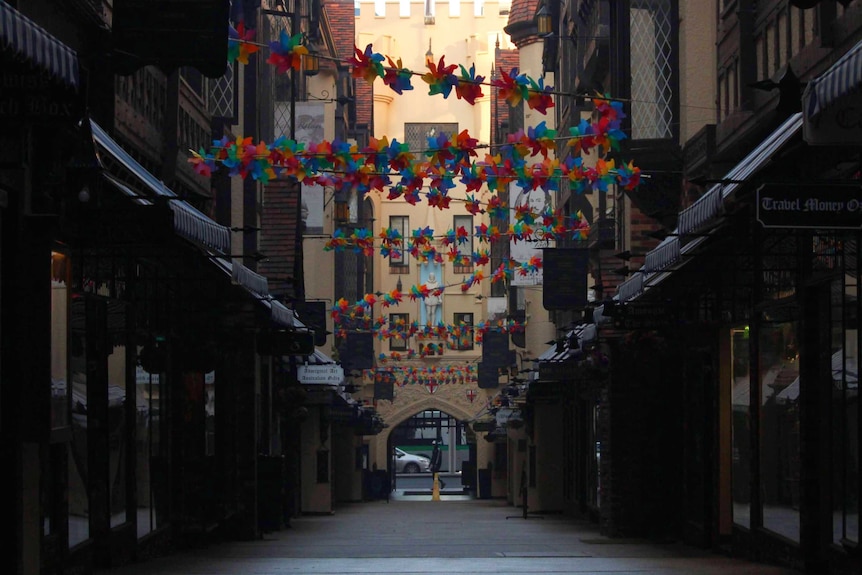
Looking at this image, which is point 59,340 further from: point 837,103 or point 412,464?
point 412,464

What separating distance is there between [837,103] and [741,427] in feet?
32.8

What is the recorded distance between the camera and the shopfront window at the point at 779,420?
555 inches

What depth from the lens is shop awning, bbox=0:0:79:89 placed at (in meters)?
5.95

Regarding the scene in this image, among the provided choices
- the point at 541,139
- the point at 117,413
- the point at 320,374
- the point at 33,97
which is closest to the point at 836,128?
the point at 33,97

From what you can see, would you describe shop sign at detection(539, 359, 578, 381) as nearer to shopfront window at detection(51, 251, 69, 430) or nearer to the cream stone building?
shopfront window at detection(51, 251, 69, 430)

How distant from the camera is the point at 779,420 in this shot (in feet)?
48.7

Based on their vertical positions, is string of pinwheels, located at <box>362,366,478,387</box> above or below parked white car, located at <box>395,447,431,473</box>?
above

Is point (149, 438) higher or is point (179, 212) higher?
point (179, 212)

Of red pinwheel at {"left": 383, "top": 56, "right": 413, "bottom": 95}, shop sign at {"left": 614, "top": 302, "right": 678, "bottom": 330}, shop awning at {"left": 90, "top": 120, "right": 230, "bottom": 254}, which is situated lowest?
shop sign at {"left": 614, "top": 302, "right": 678, "bottom": 330}

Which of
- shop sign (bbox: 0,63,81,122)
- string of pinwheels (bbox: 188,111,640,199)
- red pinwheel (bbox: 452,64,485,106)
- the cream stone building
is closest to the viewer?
shop sign (bbox: 0,63,81,122)

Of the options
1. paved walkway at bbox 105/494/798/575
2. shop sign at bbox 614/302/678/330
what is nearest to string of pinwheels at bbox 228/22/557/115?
paved walkway at bbox 105/494/798/575

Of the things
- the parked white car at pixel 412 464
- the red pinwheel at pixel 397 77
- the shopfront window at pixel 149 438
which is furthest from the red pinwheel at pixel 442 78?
the parked white car at pixel 412 464

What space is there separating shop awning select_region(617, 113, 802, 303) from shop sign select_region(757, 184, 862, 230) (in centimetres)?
78

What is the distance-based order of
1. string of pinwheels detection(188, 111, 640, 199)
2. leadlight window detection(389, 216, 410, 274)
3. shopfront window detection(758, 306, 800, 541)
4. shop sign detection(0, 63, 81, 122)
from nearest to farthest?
shop sign detection(0, 63, 81, 122) < shopfront window detection(758, 306, 800, 541) < string of pinwheels detection(188, 111, 640, 199) < leadlight window detection(389, 216, 410, 274)
